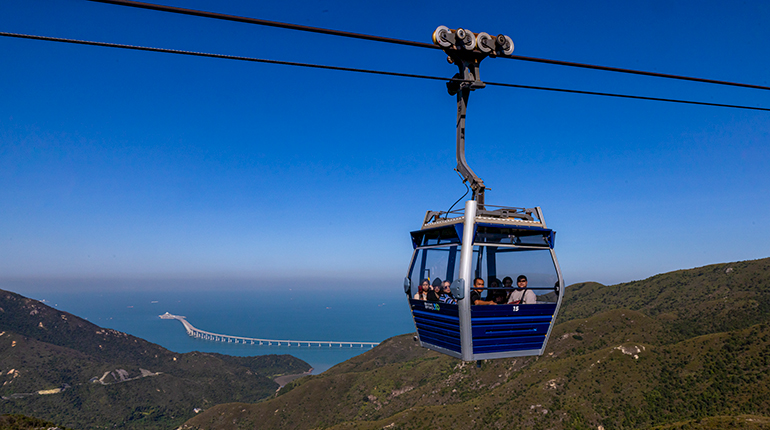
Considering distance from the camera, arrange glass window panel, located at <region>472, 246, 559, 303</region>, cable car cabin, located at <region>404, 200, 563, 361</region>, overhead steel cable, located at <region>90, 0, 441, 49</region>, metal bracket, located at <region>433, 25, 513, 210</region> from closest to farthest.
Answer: overhead steel cable, located at <region>90, 0, 441, 49</region> < metal bracket, located at <region>433, 25, 513, 210</region> < cable car cabin, located at <region>404, 200, 563, 361</region> < glass window panel, located at <region>472, 246, 559, 303</region>

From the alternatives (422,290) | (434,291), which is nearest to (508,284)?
(434,291)

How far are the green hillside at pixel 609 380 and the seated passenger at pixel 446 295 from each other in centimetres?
1692

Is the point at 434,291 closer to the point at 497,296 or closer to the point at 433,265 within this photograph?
the point at 433,265

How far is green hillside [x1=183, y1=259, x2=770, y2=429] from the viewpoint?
7331 centimetres

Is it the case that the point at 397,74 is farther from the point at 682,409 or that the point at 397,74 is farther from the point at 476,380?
the point at 476,380

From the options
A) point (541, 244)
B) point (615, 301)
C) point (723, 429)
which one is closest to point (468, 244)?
point (541, 244)

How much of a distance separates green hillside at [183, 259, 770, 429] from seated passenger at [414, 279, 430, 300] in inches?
655

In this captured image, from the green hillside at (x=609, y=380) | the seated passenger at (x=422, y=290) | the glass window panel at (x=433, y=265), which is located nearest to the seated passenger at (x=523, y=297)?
the glass window panel at (x=433, y=265)

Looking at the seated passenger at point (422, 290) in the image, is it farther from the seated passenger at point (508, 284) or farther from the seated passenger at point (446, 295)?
the seated passenger at point (508, 284)

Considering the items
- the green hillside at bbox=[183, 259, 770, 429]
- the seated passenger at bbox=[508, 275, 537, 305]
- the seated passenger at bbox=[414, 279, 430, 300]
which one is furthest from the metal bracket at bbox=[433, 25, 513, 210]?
the green hillside at bbox=[183, 259, 770, 429]

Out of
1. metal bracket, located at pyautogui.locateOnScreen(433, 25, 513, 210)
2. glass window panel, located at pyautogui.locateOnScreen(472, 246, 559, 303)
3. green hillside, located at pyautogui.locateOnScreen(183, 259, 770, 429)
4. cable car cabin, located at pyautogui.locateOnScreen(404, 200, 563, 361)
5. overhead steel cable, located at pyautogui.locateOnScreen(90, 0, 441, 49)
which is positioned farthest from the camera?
green hillside, located at pyautogui.locateOnScreen(183, 259, 770, 429)

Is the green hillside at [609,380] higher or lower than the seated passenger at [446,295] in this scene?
lower

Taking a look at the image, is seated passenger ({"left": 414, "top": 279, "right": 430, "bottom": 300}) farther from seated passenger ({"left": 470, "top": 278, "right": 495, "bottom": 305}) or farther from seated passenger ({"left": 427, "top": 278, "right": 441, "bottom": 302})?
seated passenger ({"left": 470, "top": 278, "right": 495, "bottom": 305})

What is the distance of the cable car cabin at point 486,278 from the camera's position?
9188 millimetres
